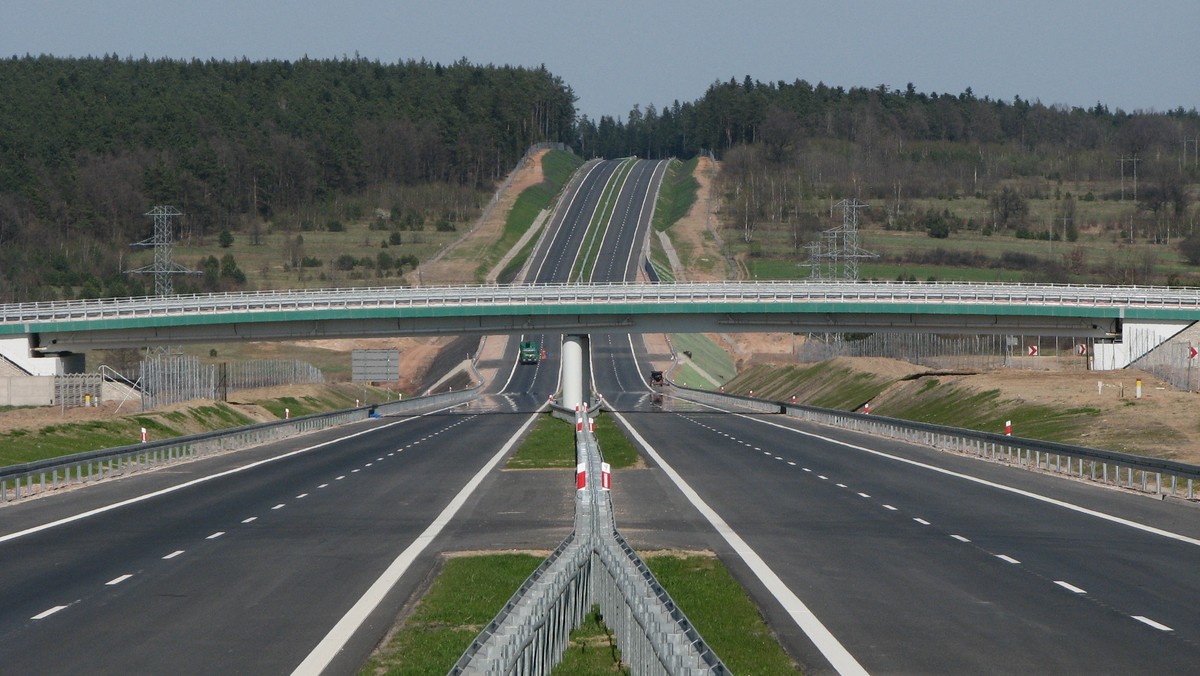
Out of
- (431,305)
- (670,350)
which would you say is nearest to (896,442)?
(431,305)

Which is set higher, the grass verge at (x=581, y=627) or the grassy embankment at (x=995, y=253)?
the grassy embankment at (x=995, y=253)

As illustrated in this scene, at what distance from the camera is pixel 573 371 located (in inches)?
3236

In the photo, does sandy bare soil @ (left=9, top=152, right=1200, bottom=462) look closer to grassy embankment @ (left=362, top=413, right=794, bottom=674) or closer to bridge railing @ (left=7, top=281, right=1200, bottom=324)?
bridge railing @ (left=7, top=281, right=1200, bottom=324)

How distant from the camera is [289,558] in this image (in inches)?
861

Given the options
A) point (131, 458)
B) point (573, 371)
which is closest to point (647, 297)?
point (573, 371)

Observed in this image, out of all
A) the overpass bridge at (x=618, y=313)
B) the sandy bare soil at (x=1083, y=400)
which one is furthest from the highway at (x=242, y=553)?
the overpass bridge at (x=618, y=313)

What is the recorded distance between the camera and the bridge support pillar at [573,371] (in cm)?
8125

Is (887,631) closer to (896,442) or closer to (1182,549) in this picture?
(1182,549)

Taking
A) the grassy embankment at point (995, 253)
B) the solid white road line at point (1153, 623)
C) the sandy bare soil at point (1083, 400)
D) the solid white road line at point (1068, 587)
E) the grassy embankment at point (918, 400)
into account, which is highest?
the grassy embankment at point (995, 253)

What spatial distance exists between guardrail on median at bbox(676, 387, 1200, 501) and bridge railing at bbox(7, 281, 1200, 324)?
7.96 meters

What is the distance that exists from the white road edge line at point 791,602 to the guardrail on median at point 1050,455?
933 cm

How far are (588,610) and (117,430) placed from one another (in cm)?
4383

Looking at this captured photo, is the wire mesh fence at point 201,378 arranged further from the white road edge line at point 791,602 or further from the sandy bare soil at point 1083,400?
the white road edge line at point 791,602

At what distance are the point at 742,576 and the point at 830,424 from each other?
55752mm
